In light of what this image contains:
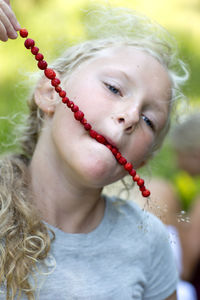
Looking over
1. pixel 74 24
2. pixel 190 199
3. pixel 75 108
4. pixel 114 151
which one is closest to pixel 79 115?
pixel 75 108

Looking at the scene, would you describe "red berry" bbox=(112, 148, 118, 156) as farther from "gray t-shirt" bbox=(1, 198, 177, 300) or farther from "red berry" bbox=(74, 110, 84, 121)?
"gray t-shirt" bbox=(1, 198, 177, 300)

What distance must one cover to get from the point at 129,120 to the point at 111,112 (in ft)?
0.21

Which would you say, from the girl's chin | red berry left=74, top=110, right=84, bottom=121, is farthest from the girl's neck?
red berry left=74, top=110, right=84, bottom=121

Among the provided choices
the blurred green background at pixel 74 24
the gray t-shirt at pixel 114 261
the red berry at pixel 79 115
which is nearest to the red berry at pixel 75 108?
the red berry at pixel 79 115

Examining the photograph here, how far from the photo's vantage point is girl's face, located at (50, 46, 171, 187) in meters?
1.43

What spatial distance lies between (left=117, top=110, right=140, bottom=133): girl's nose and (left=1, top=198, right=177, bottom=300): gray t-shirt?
1.39 ft

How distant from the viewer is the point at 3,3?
135 cm

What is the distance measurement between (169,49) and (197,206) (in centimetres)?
171

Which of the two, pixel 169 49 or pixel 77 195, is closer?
pixel 77 195

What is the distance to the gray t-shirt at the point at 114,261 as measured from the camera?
59.5 inches

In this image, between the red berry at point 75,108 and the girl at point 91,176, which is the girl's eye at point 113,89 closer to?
the girl at point 91,176

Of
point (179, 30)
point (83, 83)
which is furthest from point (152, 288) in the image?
point (179, 30)

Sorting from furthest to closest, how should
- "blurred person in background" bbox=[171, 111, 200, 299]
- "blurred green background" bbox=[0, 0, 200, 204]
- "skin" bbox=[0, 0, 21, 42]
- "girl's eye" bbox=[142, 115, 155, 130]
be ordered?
"blurred green background" bbox=[0, 0, 200, 204] → "blurred person in background" bbox=[171, 111, 200, 299] → "girl's eye" bbox=[142, 115, 155, 130] → "skin" bbox=[0, 0, 21, 42]

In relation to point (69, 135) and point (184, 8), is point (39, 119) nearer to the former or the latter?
point (69, 135)
